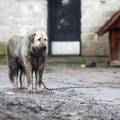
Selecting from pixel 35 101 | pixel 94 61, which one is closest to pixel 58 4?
pixel 94 61

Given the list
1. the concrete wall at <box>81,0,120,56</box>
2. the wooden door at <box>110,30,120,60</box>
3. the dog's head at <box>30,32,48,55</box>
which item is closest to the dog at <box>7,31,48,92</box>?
the dog's head at <box>30,32,48,55</box>

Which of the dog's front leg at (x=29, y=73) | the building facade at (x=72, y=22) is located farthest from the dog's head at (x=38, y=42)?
the building facade at (x=72, y=22)

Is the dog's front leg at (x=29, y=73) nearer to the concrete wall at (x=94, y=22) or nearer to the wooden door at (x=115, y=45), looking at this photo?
the wooden door at (x=115, y=45)

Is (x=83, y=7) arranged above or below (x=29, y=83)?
above

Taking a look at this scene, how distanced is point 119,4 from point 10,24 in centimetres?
416

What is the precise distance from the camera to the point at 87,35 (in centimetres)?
2481

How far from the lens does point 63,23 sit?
25.0 meters

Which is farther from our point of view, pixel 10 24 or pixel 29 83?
pixel 10 24

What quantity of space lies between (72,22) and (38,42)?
1355cm

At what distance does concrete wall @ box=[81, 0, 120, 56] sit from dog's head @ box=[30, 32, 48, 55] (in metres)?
13.0

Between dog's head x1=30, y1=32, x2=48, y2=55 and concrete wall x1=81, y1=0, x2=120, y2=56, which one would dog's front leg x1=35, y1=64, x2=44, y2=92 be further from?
concrete wall x1=81, y1=0, x2=120, y2=56

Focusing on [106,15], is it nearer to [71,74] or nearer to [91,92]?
[71,74]

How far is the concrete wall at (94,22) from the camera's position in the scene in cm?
2470

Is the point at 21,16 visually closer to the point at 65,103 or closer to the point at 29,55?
the point at 29,55
